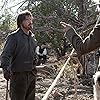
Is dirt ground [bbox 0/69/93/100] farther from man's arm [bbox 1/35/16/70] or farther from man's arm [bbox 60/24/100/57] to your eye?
man's arm [bbox 60/24/100/57]

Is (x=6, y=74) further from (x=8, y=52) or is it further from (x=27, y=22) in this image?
(x=27, y=22)

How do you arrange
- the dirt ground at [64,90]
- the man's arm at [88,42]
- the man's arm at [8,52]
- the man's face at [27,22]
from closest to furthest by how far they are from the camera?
the man's arm at [88,42], the man's arm at [8,52], the man's face at [27,22], the dirt ground at [64,90]

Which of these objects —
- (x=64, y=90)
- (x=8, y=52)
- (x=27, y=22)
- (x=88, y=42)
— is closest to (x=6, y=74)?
(x=8, y=52)

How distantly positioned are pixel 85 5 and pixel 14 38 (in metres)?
4.90

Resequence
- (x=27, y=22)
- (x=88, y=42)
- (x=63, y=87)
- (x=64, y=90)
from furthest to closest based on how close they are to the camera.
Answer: (x=63, y=87) → (x=64, y=90) → (x=27, y=22) → (x=88, y=42)

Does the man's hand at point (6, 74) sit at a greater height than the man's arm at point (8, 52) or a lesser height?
lesser

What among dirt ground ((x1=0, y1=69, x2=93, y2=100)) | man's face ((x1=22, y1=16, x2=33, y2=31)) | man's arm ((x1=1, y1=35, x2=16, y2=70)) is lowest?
dirt ground ((x1=0, y1=69, x2=93, y2=100))

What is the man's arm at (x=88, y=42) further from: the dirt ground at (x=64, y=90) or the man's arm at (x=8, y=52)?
the dirt ground at (x=64, y=90)

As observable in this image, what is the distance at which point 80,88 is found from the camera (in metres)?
7.71

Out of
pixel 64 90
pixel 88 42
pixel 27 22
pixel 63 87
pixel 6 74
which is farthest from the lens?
pixel 63 87

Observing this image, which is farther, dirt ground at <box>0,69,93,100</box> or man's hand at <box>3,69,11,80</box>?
dirt ground at <box>0,69,93,100</box>

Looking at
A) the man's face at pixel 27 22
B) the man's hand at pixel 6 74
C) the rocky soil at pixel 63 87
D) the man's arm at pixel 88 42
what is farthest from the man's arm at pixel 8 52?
the rocky soil at pixel 63 87

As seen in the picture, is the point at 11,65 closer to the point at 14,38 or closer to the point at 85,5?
the point at 14,38

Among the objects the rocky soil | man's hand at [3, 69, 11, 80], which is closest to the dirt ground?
the rocky soil
